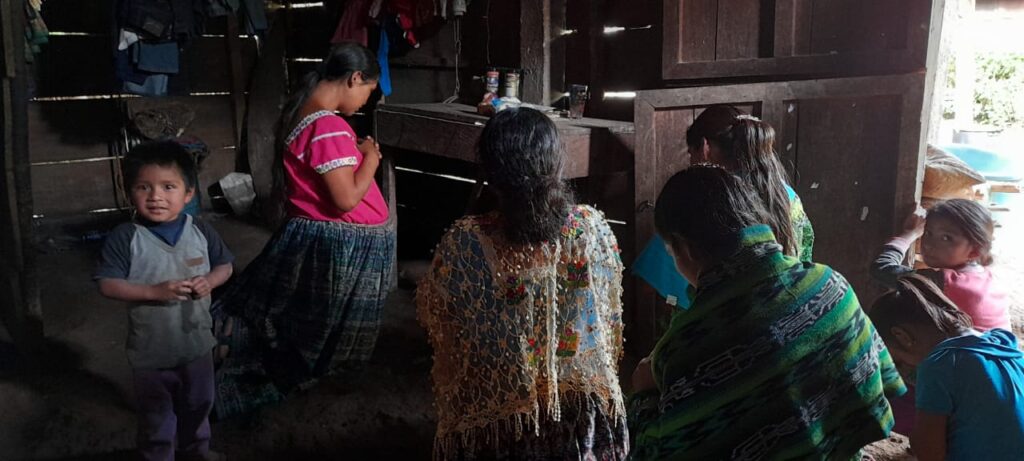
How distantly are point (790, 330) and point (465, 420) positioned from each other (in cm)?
92

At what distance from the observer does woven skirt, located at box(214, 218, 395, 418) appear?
3.36 meters

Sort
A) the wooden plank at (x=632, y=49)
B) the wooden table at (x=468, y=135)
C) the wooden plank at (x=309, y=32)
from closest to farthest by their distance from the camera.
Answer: the wooden table at (x=468, y=135) → the wooden plank at (x=632, y=49) → the wooden plank at (x=309, y=32)

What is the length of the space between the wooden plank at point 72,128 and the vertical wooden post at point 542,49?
4192 mm

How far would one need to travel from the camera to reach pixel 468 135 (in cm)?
423

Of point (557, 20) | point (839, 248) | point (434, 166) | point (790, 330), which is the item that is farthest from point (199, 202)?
point (790, 330)

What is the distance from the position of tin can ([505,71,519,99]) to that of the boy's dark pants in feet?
8.38

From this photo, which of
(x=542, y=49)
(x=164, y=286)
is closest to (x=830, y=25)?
(x=542, y=49)

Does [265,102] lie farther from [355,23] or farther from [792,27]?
[792,27]

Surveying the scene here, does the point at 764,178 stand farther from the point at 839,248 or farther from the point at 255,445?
the point at 255,445

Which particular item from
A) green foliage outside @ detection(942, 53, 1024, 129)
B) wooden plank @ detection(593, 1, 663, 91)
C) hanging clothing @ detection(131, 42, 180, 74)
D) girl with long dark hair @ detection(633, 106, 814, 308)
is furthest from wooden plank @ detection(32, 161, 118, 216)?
green foliage outside @ detection(942, 53, 1024, 129)

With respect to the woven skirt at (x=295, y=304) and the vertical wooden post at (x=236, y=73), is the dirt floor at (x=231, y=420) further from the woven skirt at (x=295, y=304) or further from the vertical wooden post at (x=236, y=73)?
the vertical wooden post at (x=236, y=73)

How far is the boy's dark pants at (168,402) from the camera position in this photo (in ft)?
8.76

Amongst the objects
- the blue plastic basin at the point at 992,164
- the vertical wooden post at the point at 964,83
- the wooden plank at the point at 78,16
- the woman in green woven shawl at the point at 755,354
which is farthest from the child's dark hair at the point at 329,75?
the vertical wooden post at the point at 964,83

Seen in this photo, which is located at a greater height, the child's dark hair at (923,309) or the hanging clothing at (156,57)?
the hanging clothing at (156,57)
